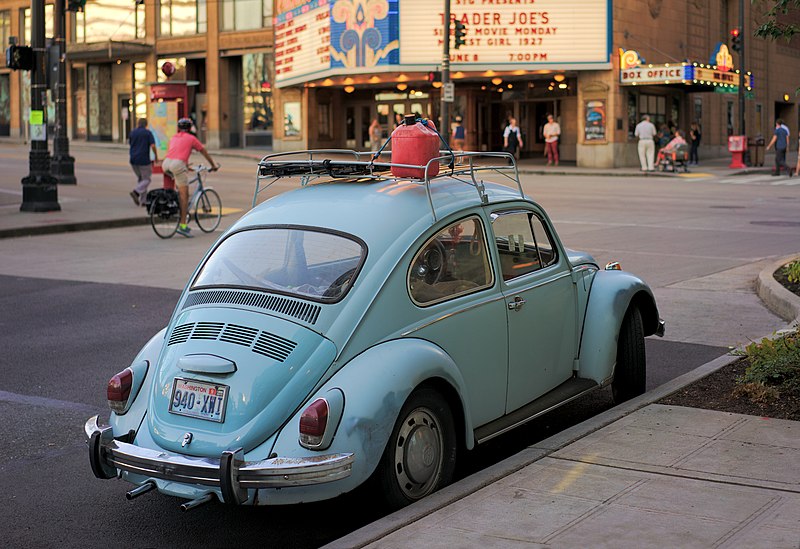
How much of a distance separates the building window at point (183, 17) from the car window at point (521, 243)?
50.5 meters

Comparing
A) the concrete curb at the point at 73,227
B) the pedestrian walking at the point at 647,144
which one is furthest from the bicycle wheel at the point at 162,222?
the pedestrian walking at the point at 647,144

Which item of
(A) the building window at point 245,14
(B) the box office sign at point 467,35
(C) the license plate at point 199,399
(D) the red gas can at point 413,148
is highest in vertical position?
(A) the building window at point 245,14

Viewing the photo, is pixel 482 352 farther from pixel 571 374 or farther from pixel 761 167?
pixel 761 167

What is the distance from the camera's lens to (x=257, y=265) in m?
5.61

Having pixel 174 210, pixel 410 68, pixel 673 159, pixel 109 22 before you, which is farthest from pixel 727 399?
pixel 109 22

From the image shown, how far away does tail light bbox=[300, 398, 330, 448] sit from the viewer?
15.2ft

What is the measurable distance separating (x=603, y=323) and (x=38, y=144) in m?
17.0

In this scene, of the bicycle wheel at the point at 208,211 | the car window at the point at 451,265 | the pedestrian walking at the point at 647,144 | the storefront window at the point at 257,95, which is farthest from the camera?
the storefront window at the point at 257,95

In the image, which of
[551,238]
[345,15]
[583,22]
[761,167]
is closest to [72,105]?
[345,15]

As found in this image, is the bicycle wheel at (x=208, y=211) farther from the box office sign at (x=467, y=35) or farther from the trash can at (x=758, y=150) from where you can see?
the trash can at (x=758, y=150)

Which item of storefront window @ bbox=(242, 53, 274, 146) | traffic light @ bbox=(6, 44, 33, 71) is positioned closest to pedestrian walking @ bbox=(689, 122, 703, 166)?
storefront window @ bbox=(242, 53, 274, 146)

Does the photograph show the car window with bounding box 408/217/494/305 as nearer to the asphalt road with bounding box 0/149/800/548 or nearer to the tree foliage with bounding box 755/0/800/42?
the asphalt road with bounding box 0/149/800/548

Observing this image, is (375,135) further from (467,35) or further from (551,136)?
(551,136)

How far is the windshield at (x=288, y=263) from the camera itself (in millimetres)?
5328
